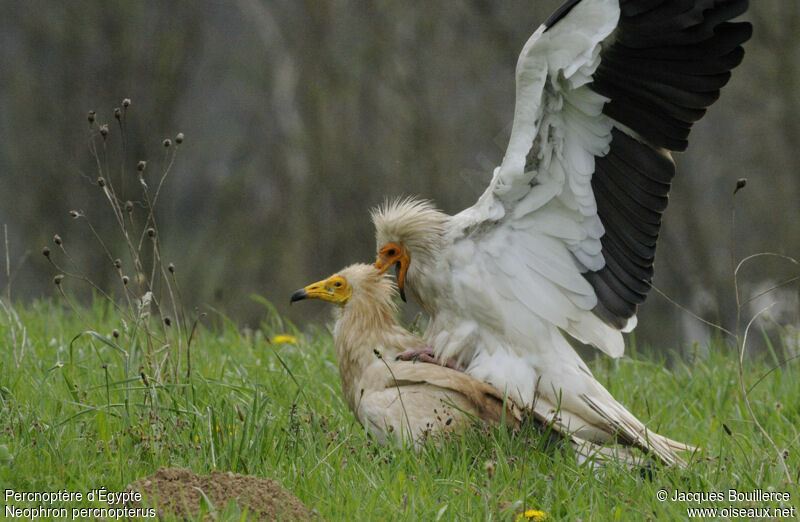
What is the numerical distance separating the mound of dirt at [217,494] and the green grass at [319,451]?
8cm

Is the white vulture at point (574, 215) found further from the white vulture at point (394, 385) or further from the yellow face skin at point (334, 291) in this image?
the yellow face skin at point (334, 291)

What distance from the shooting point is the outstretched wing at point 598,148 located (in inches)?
151

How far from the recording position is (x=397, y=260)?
455 cm

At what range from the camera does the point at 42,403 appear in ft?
13.4

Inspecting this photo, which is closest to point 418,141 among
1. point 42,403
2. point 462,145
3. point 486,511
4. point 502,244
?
point 462,145

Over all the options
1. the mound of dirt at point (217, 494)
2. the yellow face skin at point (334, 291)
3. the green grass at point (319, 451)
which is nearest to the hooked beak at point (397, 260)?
the yellow face skin at point (334, 291)

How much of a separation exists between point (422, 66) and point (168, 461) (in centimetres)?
568

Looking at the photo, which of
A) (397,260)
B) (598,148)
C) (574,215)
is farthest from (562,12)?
(397,260)

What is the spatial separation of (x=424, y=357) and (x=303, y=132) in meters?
4.92

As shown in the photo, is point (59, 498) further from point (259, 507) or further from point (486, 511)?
point (486, 511)

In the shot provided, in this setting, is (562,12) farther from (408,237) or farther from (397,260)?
(397,260)

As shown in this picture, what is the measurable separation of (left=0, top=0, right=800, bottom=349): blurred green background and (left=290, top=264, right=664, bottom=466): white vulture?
363 centimetres

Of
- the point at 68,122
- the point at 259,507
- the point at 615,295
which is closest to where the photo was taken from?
the point at 259,507

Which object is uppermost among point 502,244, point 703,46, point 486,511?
point 703,46
